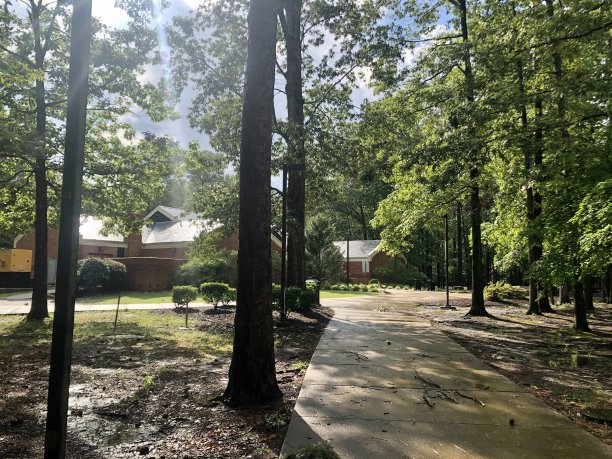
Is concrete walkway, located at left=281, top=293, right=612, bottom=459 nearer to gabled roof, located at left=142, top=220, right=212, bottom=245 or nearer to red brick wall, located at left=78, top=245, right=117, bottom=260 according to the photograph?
gabled roof, located at left=142, top=220, right=212, bottom=245

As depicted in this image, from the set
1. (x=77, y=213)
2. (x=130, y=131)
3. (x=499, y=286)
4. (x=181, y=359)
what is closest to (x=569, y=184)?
(x=181, y=359)

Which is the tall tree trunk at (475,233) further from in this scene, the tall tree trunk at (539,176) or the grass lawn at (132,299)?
the grass lawn at (132,299)

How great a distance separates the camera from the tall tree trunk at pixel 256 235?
5.12 m

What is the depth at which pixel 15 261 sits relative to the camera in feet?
97.0

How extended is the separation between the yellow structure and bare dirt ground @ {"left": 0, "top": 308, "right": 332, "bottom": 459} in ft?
77.5

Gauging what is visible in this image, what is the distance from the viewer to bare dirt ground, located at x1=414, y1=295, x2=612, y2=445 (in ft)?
17.0

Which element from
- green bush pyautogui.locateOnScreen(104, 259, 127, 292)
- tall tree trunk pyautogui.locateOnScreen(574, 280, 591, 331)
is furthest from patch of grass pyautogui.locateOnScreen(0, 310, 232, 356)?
green bush pyautogui.locateOnScreen(104, 259, 127, 292)

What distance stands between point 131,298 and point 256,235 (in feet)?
65.8

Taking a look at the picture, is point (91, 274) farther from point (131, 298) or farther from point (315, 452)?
point (315, 452)

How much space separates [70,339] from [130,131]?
1622 cm

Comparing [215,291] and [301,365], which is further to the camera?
[215,291]

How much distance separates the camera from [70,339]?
9.40 ft

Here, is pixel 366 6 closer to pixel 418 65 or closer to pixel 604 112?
pixel 418 65

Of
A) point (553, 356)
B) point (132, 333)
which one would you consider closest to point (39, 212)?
point (132, 333)
